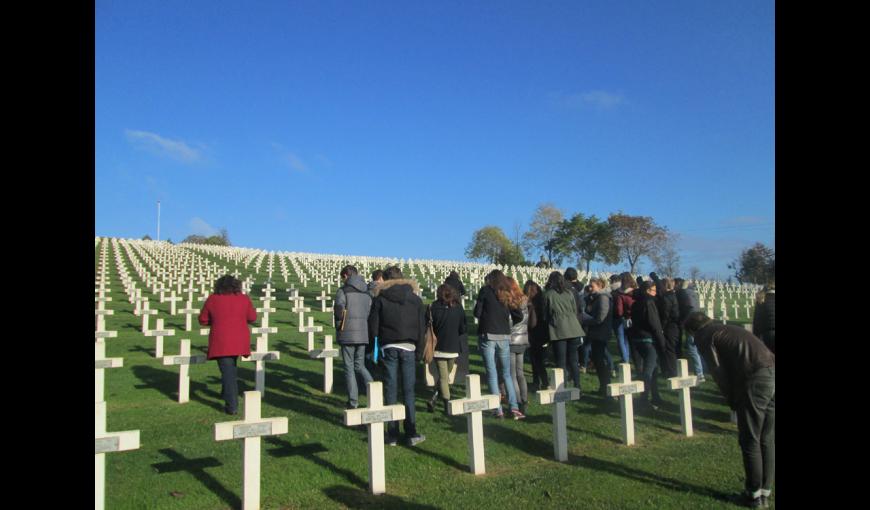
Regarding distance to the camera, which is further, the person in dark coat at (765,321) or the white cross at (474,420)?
the person in dark coat at (765,321)

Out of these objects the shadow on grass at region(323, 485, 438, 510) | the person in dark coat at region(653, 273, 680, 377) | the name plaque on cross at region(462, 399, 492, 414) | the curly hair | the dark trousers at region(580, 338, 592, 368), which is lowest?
the shadow on grass at region(323, 485, 438, 510)

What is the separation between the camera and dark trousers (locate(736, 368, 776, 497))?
15.3 feet

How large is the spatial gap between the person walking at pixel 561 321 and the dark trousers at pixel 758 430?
372cm

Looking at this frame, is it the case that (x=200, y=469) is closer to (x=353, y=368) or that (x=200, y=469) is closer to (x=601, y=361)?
(x=353, y=368)

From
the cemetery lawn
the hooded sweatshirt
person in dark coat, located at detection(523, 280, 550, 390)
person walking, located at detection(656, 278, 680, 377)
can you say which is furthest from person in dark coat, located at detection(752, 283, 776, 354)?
the hooded sweatshirt

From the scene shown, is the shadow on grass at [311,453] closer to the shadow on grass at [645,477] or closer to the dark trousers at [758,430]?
the shadow on grass at [645,477]

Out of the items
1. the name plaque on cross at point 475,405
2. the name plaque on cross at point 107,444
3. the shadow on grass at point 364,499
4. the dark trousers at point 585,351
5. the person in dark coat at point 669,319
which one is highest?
the person in dark coat at point 669,319

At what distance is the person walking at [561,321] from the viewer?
8422 mm

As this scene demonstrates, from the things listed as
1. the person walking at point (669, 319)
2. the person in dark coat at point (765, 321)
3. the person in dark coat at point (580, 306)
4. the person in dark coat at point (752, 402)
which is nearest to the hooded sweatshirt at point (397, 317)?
the person in dark coat at point (752, 402)

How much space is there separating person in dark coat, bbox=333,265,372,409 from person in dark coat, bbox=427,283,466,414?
2.90ft

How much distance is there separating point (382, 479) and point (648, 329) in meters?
4.72

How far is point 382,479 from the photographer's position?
5.12 m

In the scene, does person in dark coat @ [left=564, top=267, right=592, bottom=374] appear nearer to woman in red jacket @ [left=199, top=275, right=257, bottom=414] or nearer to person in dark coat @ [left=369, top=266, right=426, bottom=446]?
person in dark coat @ [left=369, top=266, right=426, bottom=446]
